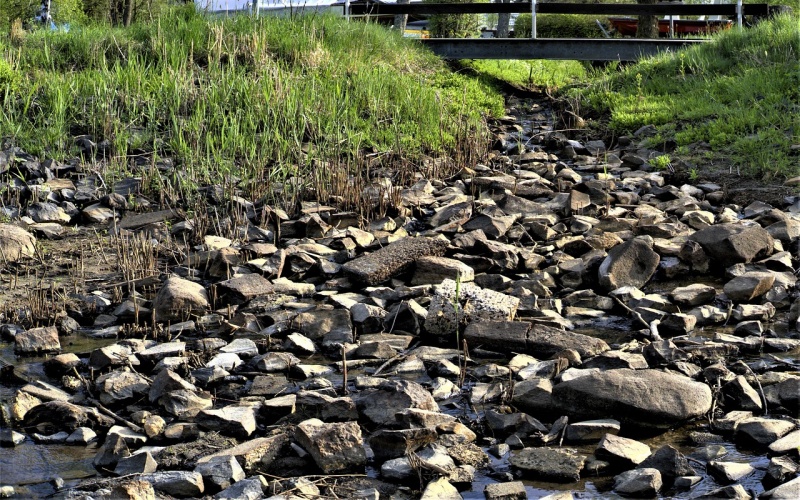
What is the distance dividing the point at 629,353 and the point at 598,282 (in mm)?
1266

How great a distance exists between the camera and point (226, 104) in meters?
8.62

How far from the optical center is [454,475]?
3.00 metres

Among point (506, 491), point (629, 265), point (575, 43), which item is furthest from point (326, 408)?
point (575, 43)

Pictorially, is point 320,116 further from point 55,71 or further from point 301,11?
point 301,11

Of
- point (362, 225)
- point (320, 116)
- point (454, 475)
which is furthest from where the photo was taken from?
point (320, 116)

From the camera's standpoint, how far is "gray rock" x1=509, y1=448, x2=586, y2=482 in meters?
3.04

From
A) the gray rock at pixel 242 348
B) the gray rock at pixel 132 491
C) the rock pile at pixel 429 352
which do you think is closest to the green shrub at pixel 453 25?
the rock pile at pixel 429 352

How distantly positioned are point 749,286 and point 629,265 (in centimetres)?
70

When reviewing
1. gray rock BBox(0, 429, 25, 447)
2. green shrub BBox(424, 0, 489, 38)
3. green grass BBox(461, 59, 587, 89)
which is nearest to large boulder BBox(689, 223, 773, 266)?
gray rock BBox(0, 429, 25, 447)

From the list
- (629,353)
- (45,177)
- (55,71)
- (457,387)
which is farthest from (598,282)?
(55,71)

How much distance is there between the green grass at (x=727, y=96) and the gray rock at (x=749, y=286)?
3041 mm

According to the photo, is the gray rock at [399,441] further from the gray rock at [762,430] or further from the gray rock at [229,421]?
the gray rock at [762,430]

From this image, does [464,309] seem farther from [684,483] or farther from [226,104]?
[226,104]

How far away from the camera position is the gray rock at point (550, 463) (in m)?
3.04
